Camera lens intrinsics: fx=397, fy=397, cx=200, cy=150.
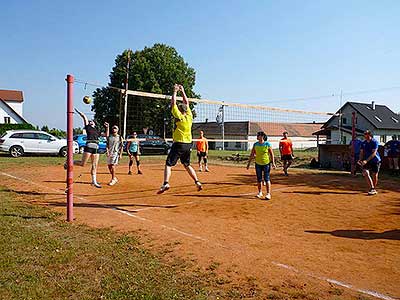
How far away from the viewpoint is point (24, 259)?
488 centimetres

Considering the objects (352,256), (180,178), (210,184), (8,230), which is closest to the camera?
(352,256)

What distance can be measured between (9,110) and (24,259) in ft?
166

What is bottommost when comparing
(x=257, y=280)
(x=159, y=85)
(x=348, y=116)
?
(x=257, y=280)

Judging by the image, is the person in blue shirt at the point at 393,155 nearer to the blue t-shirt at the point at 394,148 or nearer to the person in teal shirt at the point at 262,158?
the blue t-shirt at the point at 394,148

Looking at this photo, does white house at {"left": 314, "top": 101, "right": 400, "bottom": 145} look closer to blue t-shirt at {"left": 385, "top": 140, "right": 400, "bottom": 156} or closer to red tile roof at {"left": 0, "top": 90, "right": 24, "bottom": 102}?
blue t-shirt at {"left": 385, "top": 140, "right": 400, "bottom": 156}

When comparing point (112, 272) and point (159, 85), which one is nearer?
point (112, 272)

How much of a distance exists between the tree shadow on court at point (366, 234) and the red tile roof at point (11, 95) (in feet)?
208

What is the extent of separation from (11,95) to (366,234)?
65331 mm

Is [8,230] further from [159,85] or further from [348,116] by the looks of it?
[348,116]

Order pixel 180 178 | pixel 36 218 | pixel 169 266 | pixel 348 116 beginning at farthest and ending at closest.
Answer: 1. pixel 348 116
2. pixel 180 178
3. pixel 36 218
4. pixel 169 266

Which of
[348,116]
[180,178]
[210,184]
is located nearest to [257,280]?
[210,184]

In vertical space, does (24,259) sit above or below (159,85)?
below

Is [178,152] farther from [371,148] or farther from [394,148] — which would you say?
[394,148]

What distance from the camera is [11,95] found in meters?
62.4
